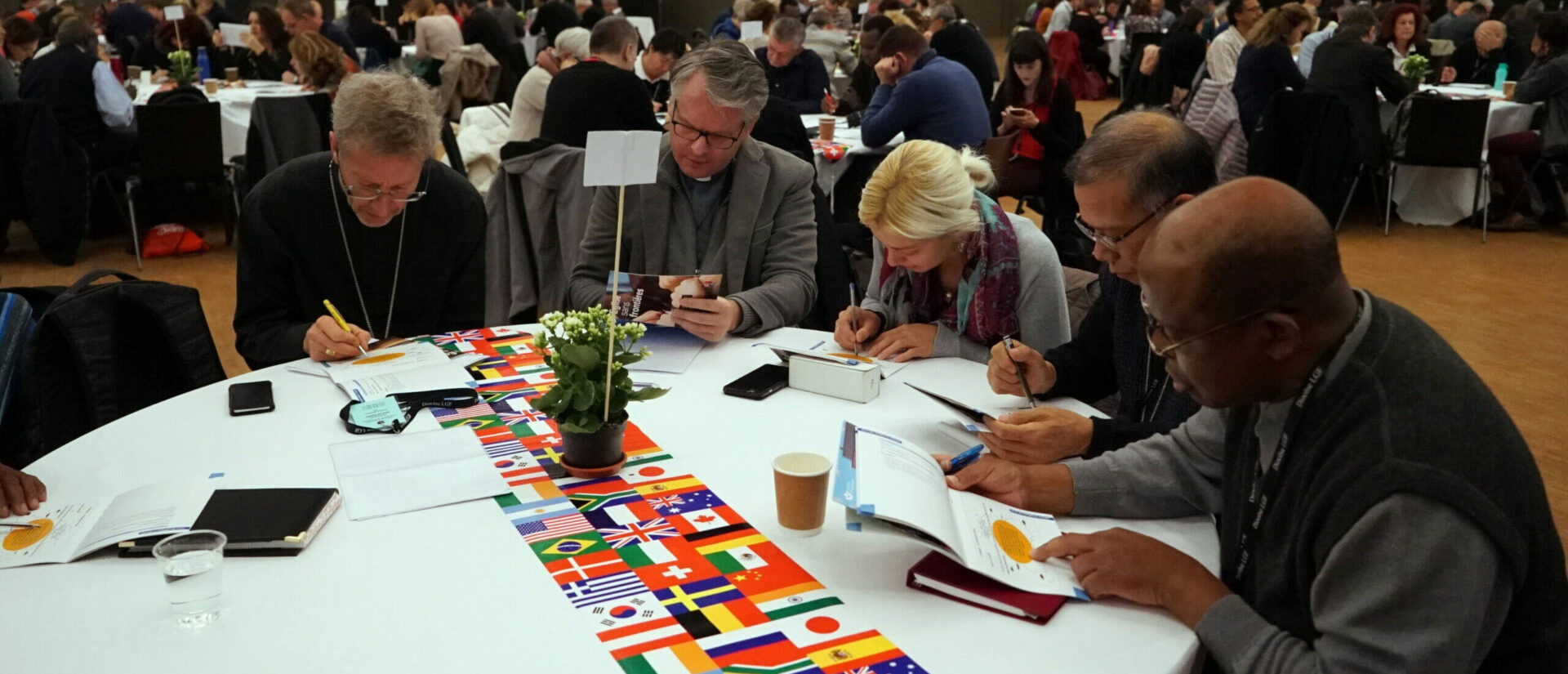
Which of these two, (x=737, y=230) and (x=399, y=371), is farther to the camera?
(x=737, y=230)

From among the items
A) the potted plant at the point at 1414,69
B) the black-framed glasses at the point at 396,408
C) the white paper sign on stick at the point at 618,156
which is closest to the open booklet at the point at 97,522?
the black-framed glasses at the point at 396,408

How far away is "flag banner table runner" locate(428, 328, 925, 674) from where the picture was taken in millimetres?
1305

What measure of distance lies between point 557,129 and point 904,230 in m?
2.70

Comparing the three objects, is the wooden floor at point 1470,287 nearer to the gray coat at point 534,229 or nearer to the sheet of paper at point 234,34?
the gray coat at point 534,229

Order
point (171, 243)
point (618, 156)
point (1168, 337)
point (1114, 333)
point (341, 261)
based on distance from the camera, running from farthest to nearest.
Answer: point (171, 243)
point (341, 261)
point (1114, 333)
point (618, 156)
point (1168, 337)

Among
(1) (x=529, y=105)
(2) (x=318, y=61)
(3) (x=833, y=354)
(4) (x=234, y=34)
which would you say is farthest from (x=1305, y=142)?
(4) (x=234, y=34)

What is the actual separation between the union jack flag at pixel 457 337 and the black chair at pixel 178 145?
4285mm

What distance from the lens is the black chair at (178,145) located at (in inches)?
235

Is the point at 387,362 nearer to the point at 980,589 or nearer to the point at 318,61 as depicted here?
the point at 980,589

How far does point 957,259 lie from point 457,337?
44.9 inches

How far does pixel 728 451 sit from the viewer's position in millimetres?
1914

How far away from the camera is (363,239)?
2738 mm

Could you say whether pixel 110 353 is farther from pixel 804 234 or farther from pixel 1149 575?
pixel 1149 575

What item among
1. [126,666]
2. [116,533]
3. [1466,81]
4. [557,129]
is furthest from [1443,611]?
[1466,81]
